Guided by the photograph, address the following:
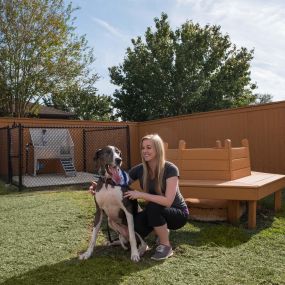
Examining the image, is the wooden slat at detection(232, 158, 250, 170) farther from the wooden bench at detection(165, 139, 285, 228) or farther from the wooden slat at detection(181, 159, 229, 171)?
the wooden slat at detection(181, 159, 229, 171)

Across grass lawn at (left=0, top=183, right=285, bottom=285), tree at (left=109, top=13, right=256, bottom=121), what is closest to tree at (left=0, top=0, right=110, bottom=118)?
tree at (left=109, top=13, right=256, bottom=121)

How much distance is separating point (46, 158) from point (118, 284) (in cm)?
914

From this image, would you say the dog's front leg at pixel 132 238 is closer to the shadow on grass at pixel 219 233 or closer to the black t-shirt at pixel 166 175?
the black t-shirt at pixel 166 175

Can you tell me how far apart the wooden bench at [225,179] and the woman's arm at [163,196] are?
1.45m

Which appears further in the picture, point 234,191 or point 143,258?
point 234,191

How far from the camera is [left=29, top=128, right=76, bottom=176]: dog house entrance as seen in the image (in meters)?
11.6

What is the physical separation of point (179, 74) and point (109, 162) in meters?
19.7

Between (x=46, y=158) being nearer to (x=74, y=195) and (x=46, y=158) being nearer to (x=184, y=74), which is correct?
(x=74, y=195)

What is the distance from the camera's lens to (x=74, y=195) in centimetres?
784

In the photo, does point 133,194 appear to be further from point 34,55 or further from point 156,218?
point 34,55

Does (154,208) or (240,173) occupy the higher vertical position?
(240,173)

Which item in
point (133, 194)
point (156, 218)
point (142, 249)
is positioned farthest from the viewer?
point (142, 249)

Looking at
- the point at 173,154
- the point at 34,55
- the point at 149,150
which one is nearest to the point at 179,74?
the point at 34,55

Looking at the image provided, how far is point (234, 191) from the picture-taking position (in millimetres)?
4906
